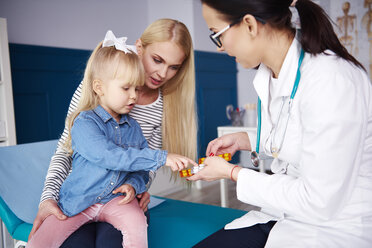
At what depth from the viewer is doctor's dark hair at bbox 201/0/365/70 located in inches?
36.6

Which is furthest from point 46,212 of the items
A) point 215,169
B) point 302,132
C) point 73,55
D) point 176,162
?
point 73,55

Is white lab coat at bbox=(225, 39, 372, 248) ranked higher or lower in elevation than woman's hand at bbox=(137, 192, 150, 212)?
higher

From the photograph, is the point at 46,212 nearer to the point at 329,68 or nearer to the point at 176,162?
the point at 176,162

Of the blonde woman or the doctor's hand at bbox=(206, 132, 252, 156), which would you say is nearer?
the blonde woman

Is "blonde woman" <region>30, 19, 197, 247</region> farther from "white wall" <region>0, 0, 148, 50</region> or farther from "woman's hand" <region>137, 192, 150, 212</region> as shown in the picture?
"white wall" <region>0, 0, 148, 50</region>

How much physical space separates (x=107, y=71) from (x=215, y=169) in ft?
1.89

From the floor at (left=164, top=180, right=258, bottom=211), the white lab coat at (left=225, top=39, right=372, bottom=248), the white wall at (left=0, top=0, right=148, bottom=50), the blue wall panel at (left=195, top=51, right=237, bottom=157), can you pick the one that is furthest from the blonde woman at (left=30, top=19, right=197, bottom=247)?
the blue wall panel at (left=195, top=51, right=237, bottom=157)

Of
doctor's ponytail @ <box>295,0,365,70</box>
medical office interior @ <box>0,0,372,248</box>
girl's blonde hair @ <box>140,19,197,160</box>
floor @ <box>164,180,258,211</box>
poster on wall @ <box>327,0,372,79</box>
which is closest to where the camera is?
doctor's ponytail @ <box>295,0,365,70</box>

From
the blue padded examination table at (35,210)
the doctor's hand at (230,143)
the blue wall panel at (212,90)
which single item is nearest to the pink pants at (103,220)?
the blue padded examination table at (35,210)

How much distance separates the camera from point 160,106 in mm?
1668

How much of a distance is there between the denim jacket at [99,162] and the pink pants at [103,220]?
0.03 m

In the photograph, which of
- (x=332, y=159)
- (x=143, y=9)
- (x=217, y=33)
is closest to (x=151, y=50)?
(x=217, y=33)

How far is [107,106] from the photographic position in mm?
1329

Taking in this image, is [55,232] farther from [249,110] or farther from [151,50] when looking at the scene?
[249,110]
